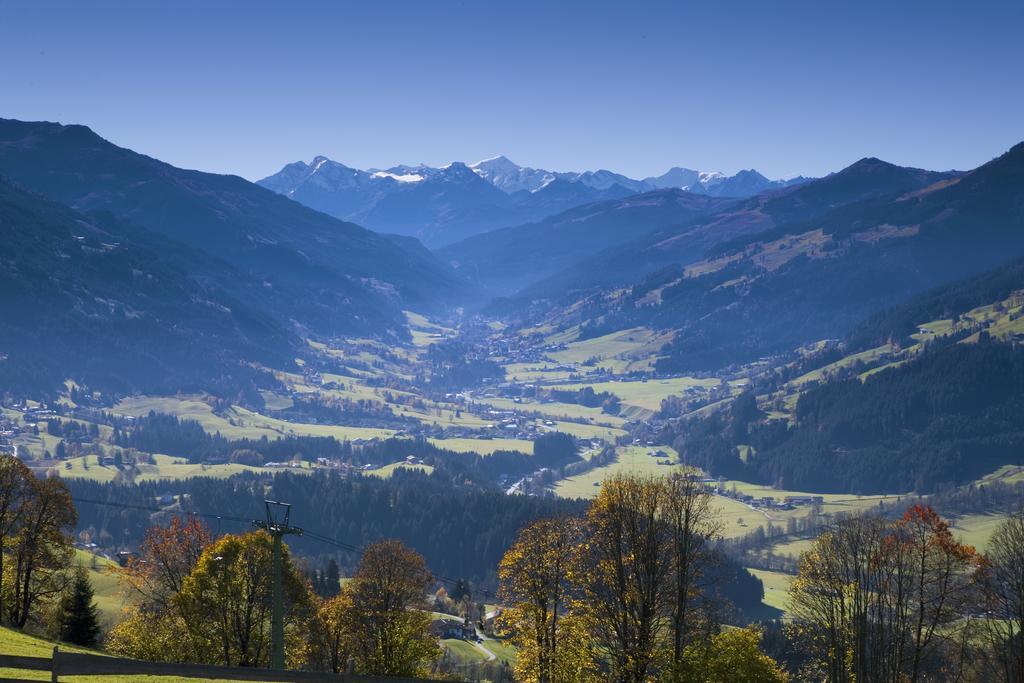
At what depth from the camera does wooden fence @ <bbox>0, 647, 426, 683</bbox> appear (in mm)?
26172

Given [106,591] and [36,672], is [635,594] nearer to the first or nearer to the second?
[36,672]

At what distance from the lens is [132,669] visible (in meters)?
27.8

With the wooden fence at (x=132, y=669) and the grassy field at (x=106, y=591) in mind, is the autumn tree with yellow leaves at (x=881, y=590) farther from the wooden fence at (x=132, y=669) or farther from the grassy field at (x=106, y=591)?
the grassy field at (x=106, y=591)

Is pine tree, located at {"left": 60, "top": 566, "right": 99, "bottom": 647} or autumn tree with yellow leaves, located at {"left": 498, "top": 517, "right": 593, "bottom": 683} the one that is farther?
pine tree, located at {"left": 60, "top": 566, "right": 99, "bottom": 647}

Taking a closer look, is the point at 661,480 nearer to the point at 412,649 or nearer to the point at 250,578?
the point at 412,649

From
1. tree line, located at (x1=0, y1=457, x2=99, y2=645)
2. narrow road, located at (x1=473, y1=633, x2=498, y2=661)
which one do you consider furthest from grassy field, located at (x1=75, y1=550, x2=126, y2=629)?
tree line, located at (x1=0, y1=457, x2=99, y2=645)

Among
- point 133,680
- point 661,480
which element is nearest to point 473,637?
point 661,480

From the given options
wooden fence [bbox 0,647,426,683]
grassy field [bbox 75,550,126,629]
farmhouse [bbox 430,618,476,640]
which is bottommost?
farmhouse [bbox 430,618,476,640]

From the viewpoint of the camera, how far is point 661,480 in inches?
2083

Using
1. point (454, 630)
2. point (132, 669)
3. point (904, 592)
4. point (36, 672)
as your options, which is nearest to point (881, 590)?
point (904, 592)

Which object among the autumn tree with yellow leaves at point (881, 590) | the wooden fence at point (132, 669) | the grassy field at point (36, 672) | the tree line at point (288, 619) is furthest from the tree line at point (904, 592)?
the grassy field at point (36, 672)

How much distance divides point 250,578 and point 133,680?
3012 centimetres

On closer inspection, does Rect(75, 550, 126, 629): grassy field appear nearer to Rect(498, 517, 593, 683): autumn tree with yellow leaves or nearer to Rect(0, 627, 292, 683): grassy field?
Rect(0, 627, 292, 683): grassy field

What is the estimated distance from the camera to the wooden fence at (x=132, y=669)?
26172 millimetres
